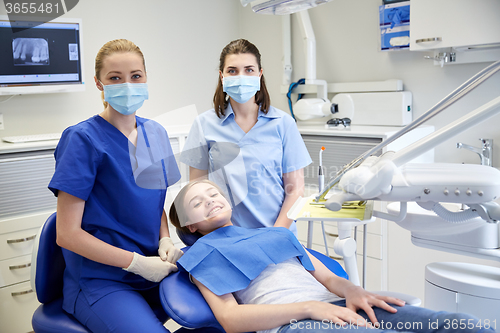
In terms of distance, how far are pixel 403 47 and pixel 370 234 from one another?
1.08 m

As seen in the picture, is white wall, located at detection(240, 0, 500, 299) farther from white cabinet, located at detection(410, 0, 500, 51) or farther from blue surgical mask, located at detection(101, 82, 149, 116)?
blue surgical mask, located at detection(101, 82, 149, 116)

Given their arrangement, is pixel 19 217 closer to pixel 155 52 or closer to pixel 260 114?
pixel 260 114

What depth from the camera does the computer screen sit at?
7.29 ft

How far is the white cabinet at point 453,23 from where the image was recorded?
1936 millimetres

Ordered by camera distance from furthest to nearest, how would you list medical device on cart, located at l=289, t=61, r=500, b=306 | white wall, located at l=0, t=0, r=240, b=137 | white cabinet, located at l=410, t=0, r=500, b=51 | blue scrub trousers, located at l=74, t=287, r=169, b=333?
1. white wall, located at l=0, t=0, r=240, b=137
2. white cabinet, located at l=410, t=0, r=500, b=51
3. blue scrub trousers, located at l=74, t=287, r=169, b=333
4. medical device on cart, located at l=289, t=61, r=500, b=306

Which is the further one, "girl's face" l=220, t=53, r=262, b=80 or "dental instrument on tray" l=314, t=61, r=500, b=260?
"girl's face" l=220, t=53, r=262, b=80

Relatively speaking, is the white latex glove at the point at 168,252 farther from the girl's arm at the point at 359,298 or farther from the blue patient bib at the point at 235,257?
the girl's arm at the point at 359,298

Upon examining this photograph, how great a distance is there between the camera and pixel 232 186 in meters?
1.56

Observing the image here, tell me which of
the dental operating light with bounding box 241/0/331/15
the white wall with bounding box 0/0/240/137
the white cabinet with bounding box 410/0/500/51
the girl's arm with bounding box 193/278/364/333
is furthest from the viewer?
the white wall with bounding box 0/0/240/137

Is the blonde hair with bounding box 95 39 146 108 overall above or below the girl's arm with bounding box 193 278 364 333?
above

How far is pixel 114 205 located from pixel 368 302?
2.49ft

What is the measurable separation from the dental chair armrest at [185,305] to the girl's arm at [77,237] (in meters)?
0.18

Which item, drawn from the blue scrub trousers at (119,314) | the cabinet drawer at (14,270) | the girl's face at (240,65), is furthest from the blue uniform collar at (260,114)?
the cabinet drawer at (14,270)

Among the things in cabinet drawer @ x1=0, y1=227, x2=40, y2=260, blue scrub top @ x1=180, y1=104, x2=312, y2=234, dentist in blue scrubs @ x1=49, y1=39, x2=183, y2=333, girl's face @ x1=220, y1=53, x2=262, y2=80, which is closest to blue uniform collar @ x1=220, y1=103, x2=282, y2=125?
blue scrub top @ x1=180, y1=104, x2=312, y2=234
